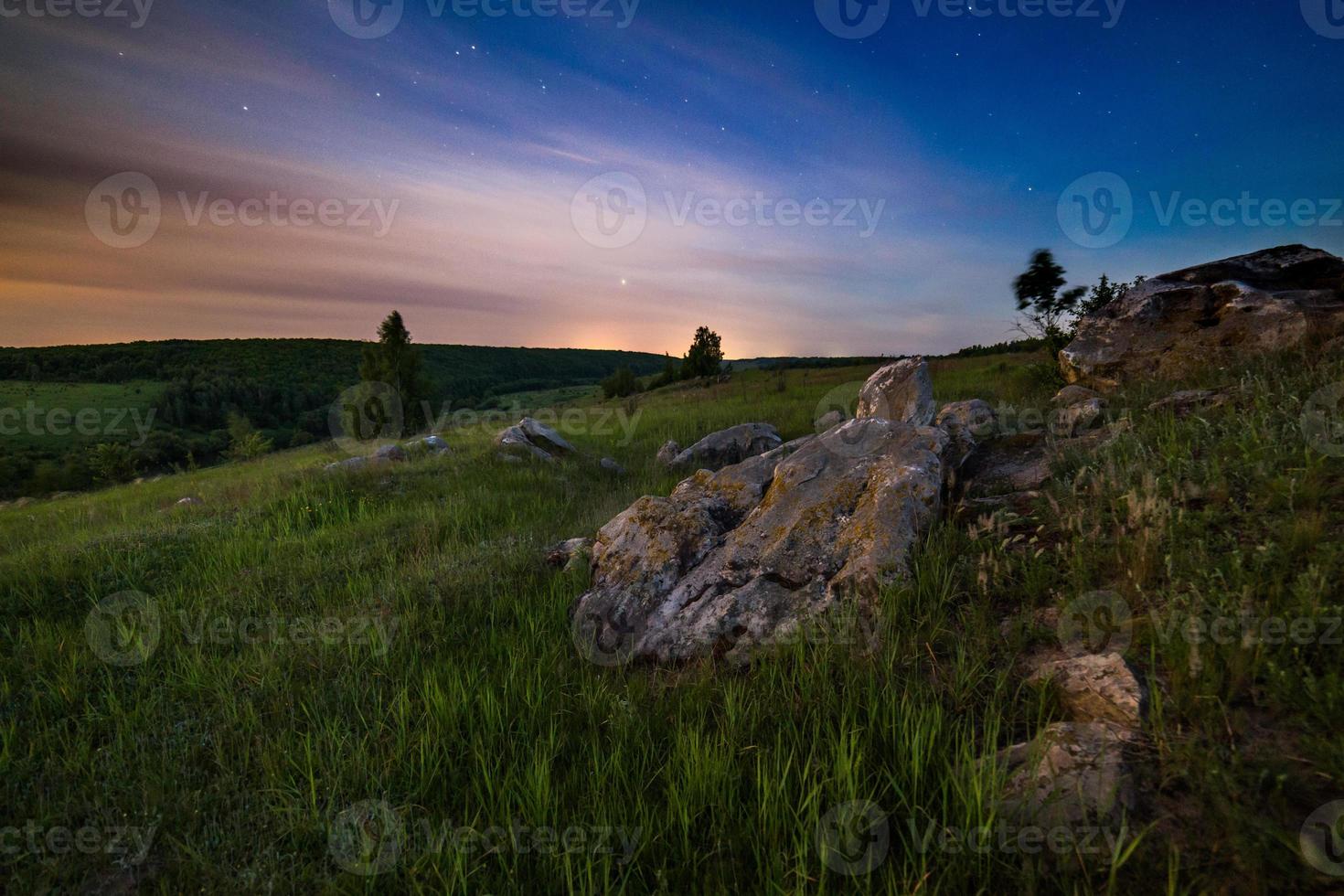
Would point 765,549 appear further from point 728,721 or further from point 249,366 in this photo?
point 249,366

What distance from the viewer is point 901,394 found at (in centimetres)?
803

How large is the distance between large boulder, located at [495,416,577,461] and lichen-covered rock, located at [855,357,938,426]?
23.0 feet

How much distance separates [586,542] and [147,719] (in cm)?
360

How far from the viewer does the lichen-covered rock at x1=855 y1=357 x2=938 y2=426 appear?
766 centimetres

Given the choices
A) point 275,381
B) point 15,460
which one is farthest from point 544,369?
point 15,460

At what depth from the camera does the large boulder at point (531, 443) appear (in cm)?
1166

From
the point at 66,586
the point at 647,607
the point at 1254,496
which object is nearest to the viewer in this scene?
the point at 1254,496

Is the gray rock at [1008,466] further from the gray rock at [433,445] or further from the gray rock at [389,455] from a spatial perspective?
the gray rock at [389,455]

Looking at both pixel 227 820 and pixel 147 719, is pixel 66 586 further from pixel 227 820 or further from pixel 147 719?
pixel 227 820

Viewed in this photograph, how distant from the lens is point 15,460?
5509 centimetres

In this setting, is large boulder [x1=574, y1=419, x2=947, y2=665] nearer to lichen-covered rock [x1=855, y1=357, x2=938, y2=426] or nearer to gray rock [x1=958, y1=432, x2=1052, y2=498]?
gray rock [x1=958, y1=432, x2=1052, y2=498]

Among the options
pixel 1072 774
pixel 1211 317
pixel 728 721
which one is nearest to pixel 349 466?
pixel 728 721

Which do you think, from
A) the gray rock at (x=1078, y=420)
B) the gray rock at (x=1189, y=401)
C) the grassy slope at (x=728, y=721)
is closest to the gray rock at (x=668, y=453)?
the grassy slope at (x=728, y=721)

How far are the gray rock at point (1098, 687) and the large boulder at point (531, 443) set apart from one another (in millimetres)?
10204
